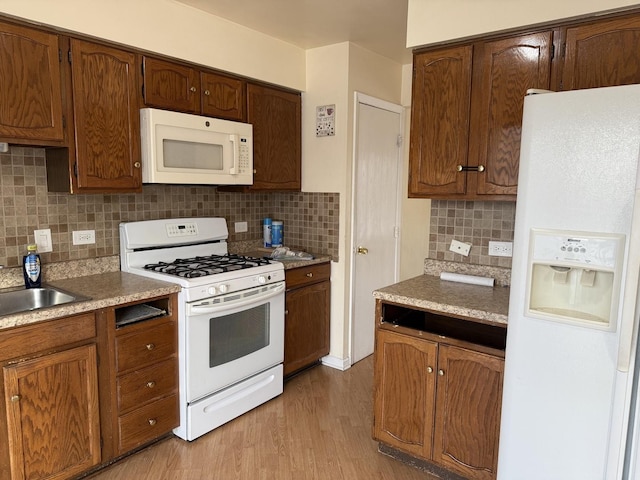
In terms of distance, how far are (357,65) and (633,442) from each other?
2.84 m

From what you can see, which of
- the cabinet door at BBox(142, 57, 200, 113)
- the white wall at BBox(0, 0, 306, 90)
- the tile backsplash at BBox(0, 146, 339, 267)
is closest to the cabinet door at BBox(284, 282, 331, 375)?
the tile backsplash at BBox(0, 146, 339, 267)

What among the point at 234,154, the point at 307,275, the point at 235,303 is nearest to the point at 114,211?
the point at 234,154

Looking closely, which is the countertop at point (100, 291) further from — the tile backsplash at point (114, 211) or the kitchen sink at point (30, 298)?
the tile backsplash at point (114, 211)

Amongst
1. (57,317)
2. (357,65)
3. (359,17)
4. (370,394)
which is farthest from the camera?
(357,65)

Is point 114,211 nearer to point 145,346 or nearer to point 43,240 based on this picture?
point 43,240

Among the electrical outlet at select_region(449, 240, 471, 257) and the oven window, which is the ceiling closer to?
the electrical outlet at select_region(449, 240, 471, 257)

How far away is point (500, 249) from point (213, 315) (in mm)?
1647

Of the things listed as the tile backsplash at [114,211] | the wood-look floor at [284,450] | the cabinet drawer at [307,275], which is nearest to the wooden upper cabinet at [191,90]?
the tile backsplash at [114,211]

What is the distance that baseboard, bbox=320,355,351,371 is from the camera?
3469 millimetres

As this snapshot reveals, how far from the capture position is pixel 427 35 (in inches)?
90.6

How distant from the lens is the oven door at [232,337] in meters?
2.41

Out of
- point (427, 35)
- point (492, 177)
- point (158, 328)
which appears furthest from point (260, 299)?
point (427, 35)

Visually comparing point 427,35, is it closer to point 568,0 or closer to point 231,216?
point 568,0

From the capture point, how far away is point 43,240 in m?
2.39
